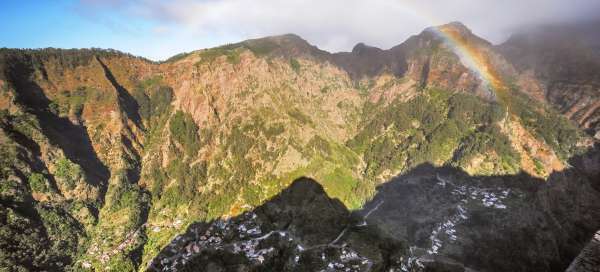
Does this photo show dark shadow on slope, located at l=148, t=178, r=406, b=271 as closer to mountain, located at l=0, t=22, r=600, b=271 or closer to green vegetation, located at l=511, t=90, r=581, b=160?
mountain, located at l=0, t=22, r=600, b=271

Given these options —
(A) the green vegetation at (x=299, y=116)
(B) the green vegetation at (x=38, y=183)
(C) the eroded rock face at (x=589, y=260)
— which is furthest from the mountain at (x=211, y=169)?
(C) the eroded rock face at (x=589, y=260)

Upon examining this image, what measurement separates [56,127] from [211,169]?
6588 cm

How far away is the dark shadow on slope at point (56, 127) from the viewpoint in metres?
135

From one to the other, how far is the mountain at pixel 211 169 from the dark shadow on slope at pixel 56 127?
612 mm

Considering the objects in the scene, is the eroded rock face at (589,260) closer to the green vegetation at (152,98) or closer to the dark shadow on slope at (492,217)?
the dark shadow on slope at (492,217)

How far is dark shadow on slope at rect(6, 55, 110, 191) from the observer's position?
135 meters

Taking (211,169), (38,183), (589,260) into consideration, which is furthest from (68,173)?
(589,260)

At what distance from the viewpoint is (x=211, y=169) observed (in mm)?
157500

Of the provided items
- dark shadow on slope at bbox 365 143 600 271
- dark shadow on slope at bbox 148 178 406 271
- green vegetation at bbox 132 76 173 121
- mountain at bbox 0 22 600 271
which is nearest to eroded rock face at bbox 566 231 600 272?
dark shadow on slope at bbox 148 178 406 271

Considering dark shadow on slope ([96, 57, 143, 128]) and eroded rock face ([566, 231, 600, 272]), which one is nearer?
eroded rock face ([566, 231, 600, 272])

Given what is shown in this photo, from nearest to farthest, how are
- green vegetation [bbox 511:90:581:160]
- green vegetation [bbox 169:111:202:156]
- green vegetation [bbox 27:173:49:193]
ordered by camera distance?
1. green vegetation [bbox 27:173:49:193]
2. green vegetation [bbox 169:111:202:156]
3. green vegetation [bbox 511:90:581:160]

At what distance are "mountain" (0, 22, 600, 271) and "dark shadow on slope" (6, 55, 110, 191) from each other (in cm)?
61

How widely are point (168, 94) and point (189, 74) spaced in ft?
54.9

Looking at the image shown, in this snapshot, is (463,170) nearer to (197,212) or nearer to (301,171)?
(301,171)
